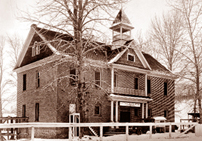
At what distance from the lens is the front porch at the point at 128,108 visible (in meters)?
20.8

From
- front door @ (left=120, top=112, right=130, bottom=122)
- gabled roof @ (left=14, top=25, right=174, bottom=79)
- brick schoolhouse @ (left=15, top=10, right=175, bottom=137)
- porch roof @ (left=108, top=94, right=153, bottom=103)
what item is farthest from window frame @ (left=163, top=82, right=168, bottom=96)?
front door @ (left=120, top=112, right=130, bottom=122)

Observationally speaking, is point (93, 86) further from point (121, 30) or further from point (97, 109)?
point (121, 30)

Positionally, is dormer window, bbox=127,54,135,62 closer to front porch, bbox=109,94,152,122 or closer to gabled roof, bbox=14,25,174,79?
gabled roof, bbox=14,25,174,79

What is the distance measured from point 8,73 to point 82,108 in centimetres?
2067

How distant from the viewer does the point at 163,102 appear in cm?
2661

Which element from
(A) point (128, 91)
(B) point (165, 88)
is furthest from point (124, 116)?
(B) point (165, 88)

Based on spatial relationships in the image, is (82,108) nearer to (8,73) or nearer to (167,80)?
(167,80)

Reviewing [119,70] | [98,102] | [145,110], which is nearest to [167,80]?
[145,110]

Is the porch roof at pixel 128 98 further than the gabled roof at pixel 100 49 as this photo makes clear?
Yes

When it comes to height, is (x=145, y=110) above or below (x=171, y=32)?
below

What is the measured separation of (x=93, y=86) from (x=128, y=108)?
14.2 feet

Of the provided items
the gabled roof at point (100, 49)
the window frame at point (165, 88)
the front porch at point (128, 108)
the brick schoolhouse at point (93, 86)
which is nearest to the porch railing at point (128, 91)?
the brick schoolhouse at point (93, 86)

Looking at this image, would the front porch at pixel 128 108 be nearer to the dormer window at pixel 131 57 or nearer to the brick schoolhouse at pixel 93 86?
the brick schoolhouse at pixel 93 86

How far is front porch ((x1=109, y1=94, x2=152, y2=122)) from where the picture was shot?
68.1ft
